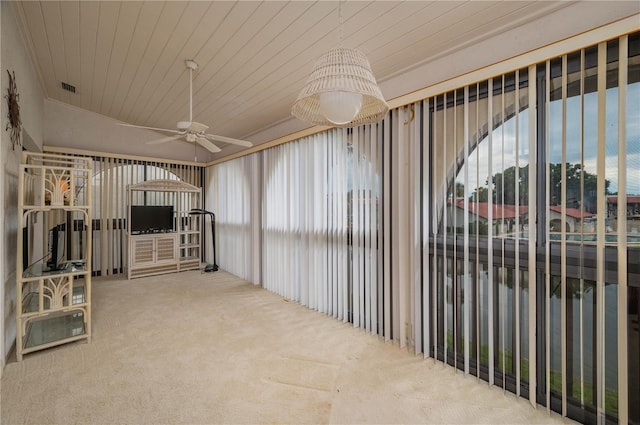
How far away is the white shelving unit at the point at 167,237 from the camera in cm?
532

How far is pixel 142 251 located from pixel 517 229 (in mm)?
5859

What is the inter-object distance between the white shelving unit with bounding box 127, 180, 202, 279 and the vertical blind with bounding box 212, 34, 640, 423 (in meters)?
4.15

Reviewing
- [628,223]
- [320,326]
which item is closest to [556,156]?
[628,223]

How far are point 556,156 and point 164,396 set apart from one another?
9.81 ft

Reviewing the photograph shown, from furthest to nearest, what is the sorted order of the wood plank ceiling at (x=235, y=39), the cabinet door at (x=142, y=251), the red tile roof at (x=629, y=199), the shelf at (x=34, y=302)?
the cabinet door at (x=142, y=251) < the shelf at (x=34, y=302) < the wood plank ceiling at (x=235, y=39) < the red tile roof at (x=629, y=199)

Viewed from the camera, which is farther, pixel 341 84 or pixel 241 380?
pixel 241 380

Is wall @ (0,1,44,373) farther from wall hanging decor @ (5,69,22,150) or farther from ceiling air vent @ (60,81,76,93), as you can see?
ceiling air vent @ (60,81,76,93)

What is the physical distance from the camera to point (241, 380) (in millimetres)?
2158

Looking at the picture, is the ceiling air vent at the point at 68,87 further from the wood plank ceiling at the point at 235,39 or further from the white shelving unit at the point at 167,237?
the white shelving unit at the point at 167,237

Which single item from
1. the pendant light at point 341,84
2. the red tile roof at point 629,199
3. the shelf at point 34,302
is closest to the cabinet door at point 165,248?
the shelf at point 34,302

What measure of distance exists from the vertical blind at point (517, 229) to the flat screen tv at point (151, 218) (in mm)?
4230

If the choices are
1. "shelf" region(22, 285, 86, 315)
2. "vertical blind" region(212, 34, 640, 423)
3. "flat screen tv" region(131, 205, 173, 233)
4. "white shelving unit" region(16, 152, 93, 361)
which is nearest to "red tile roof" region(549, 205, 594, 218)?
"vertical blind" region(212, 34, 640, 423)

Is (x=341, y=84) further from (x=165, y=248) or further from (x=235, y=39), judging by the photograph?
(x=165, y=248)

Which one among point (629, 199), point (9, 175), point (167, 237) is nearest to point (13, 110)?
point (9, 175)
